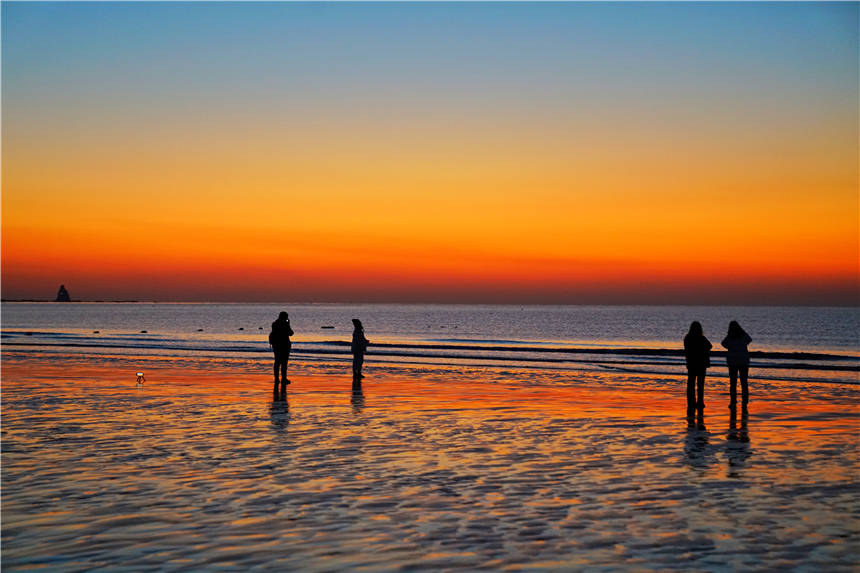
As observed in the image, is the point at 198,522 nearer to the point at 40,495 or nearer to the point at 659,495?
the point at 40,495

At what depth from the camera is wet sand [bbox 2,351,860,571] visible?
735cm

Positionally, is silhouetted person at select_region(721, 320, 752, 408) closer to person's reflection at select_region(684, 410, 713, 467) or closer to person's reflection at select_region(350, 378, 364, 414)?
person's reflection at select_region(684, 410, 713, 467)

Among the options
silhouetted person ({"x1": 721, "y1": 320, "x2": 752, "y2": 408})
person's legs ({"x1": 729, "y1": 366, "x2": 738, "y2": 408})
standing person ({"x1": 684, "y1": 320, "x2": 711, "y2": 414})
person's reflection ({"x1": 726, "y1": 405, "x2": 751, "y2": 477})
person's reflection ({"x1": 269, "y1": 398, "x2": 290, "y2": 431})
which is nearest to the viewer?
person's reflection ({"x1": 726, "y1": 405, "x2": 751, "y2": 477})

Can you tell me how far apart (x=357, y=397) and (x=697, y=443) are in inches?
379

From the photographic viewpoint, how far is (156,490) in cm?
975

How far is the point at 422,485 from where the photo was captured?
10.2m

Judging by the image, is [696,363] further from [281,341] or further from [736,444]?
[281,341]

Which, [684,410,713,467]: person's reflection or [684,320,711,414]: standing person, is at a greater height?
[684,320,711,414]: standing person

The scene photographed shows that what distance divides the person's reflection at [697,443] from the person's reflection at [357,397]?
700 centimetres

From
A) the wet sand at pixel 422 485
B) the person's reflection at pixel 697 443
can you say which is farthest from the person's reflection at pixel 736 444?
the person's reflection at pixel 697 443

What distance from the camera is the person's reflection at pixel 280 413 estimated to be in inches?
614

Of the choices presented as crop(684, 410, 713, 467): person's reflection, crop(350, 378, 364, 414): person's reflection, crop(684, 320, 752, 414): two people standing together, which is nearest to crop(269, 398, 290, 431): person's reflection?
crop(350, 378, 364, 414): person's reflection

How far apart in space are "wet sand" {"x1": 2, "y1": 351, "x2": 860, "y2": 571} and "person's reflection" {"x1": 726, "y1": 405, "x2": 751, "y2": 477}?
0.18 ft

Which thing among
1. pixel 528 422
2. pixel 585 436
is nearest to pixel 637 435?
pixel 585 436
